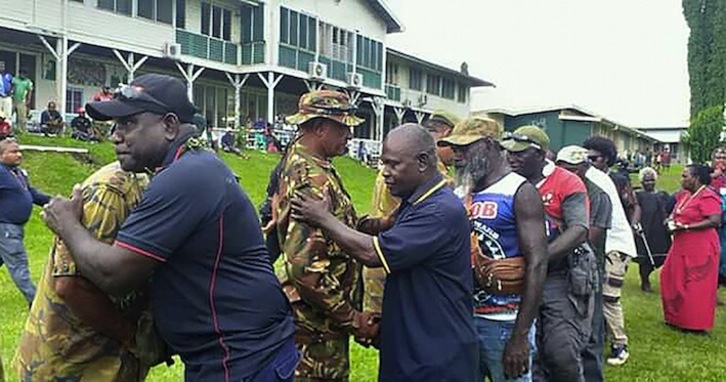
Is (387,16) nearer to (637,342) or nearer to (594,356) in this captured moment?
(637,342)

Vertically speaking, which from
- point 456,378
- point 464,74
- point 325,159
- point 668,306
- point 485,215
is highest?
point 464,74

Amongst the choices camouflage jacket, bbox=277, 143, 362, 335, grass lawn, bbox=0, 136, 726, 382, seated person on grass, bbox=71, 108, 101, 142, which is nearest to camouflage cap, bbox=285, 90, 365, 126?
camouflage jacket, bbox=277, 143, 362, 335

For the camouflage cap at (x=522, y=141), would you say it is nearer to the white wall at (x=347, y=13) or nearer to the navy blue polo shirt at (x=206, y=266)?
the navy blue polo shirt at (x=206, y=266)

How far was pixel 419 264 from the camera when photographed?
3061 mm

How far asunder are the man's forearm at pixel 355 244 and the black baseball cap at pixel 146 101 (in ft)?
2.41

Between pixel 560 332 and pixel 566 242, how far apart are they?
54cm

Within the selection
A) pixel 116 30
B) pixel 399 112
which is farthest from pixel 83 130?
pixel 399 112

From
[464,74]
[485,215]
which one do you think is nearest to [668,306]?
[485,215]

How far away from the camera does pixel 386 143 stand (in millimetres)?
3205

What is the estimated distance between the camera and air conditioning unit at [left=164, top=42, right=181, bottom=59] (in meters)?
23.6

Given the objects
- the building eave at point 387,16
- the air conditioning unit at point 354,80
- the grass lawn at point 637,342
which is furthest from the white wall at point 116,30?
the building eave at point 387,16

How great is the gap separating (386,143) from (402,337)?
0.82m

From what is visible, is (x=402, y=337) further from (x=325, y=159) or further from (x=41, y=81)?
(x=41, y=81)

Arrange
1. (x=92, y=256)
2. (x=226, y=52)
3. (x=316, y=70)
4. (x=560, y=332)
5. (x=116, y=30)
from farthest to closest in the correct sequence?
(x=316, y=70), (x=226, y=52), (x=116, y=30), (x=560, y=332), (x=92, y=256)
